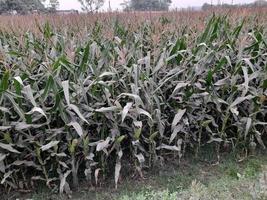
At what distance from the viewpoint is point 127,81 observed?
9.06 feet

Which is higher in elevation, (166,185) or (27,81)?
(27,81)

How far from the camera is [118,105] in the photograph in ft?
8.06

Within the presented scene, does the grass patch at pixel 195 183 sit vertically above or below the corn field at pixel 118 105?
below

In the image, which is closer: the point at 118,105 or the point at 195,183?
the point at 195,183

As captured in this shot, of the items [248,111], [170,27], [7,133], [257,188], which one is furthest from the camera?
[170,27]

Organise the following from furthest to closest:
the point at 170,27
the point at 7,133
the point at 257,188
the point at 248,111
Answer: the point at 170,27 → the point at 248,111 → the point at 7,133 → the point at 257,188

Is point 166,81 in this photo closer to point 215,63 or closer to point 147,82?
point 147,82

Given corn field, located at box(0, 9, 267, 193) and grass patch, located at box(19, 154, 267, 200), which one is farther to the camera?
corn field, located at box(0, 9, 267, 193)

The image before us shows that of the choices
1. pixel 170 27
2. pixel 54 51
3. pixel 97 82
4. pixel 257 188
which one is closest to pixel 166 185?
pixel 257 188

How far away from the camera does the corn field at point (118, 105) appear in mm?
2430

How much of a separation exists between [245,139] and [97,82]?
138 cm

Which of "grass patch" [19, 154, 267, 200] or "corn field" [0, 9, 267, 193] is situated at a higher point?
"corn field" [0, 9, 267, 193]

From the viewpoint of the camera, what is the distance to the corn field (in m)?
2.43

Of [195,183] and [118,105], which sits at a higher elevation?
[118,105]
